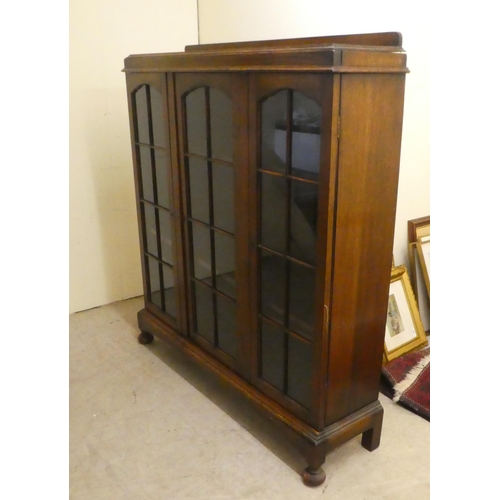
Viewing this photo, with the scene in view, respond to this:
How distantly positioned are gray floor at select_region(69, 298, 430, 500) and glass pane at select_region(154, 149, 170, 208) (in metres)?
0.72

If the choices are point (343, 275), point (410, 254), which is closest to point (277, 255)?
point (343, 275)

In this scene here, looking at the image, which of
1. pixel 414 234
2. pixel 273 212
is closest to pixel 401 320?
pixel 414 234

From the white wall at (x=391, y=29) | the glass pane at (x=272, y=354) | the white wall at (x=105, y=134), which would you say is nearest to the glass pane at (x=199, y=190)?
the glass pane at (x=272, y=354)

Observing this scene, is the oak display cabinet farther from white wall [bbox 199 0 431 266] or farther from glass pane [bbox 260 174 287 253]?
white wall [bbox 199 0 431 266]

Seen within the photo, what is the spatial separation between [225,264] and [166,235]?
1.50 feet

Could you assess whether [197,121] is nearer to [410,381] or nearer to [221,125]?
[221,125]

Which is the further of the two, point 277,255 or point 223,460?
point 223,460

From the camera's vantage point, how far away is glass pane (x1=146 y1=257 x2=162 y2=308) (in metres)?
2.36

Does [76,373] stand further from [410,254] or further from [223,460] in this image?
[410,254]

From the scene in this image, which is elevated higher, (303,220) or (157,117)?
(157,117)

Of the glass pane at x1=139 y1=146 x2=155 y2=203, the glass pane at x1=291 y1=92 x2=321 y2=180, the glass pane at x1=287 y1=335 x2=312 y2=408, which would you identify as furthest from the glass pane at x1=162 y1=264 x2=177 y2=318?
the glass pane at x1=291 y1=92 x2=321 y2=180

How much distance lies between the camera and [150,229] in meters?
2.32
